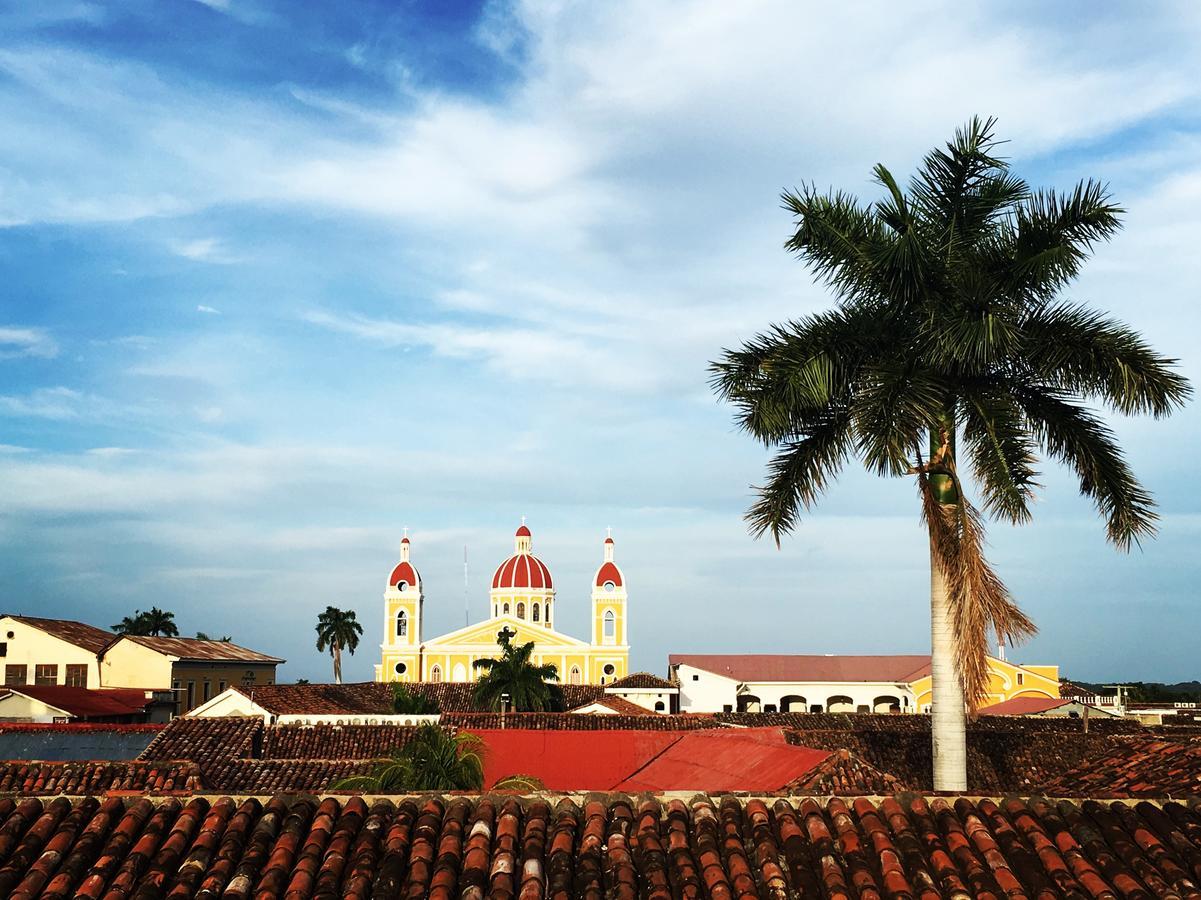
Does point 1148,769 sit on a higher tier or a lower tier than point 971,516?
lower

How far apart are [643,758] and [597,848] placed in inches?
679

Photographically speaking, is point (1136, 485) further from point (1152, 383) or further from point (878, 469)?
point (878, 469)

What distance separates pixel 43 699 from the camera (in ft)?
153

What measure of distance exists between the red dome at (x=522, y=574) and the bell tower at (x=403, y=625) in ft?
23.3

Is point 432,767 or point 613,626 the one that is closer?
point 432,767

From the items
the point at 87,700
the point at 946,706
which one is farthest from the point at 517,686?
the point at 946,706

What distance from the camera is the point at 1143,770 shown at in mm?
14484

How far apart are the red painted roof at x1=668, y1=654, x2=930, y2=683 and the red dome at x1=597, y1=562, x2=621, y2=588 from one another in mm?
9249

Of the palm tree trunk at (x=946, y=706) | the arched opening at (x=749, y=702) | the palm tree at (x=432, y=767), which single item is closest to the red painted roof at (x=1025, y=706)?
the arched opening at (x=749, y=702)

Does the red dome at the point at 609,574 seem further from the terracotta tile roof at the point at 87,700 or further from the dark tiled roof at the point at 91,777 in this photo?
the dark tiled roof at the point at 91,777

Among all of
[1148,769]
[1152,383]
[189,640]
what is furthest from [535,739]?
[189,640]

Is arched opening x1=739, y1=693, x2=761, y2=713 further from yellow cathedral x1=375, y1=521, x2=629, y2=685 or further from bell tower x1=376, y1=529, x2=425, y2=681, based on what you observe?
bell tower x1=376, y1=529, x2=425, y2=681

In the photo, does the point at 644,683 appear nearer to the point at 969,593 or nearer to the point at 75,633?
the point at 75,633

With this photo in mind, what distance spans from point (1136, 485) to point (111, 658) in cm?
6202
